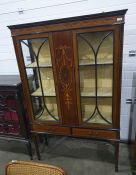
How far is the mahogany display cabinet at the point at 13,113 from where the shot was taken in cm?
213

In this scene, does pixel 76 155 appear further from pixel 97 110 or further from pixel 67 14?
pixel 67 14

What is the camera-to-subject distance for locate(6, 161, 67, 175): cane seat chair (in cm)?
109

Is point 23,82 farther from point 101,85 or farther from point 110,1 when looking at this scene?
point 110,1

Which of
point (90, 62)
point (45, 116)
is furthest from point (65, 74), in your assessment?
point (45, 116)

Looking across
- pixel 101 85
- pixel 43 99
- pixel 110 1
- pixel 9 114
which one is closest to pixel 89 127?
pixel 101 85

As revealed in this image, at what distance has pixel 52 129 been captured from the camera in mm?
2145

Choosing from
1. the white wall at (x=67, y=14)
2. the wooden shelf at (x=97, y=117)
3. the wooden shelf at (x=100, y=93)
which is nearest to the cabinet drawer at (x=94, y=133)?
the wooden shelf at (x=97, y=117)

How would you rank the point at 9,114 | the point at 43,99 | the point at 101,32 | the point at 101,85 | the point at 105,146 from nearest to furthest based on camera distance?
1. the point at 101,32
2. the point at 101,85
3. the point at 43,99
4. the point at 9,114
5. the point at 105,146

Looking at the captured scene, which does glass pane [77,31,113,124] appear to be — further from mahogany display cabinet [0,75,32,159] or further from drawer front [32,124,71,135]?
mahogany display cabinet [0,75,32,159]

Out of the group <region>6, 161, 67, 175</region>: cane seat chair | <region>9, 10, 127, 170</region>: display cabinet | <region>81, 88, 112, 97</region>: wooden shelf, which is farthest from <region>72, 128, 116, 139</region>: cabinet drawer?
<region>6, 161, 67, 175</region>: cane seat chair

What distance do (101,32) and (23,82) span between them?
0.94m

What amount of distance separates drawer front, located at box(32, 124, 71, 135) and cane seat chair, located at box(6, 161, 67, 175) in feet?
3.12

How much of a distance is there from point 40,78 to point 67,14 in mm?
803

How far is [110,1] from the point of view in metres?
2.00
